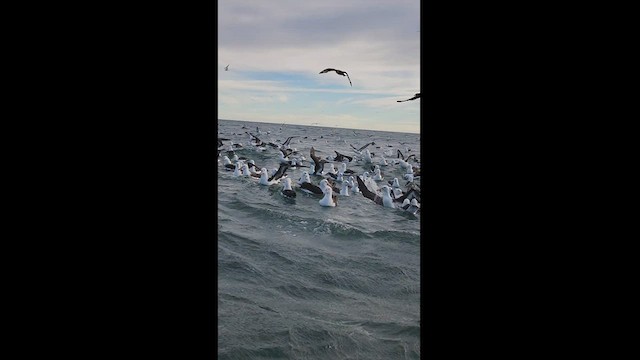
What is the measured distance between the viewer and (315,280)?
185 inches

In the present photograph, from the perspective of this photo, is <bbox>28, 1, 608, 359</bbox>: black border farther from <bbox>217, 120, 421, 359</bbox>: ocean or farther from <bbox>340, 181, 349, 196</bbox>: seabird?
<bbox>340, 181, 349, 196</bbox>: seabird

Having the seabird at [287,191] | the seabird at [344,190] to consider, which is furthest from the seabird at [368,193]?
the seabird at [287,191]

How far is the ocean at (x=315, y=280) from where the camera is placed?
130 inches

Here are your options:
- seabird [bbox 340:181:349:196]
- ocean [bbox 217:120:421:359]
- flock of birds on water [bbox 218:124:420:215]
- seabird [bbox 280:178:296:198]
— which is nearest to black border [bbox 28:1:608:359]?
ocean [bbox 217:120:421:359]

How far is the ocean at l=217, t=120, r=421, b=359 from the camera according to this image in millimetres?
3305

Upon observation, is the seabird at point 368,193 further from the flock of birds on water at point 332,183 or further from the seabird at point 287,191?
the seabird at point 287,191

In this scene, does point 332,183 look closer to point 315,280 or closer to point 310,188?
point 310,188
